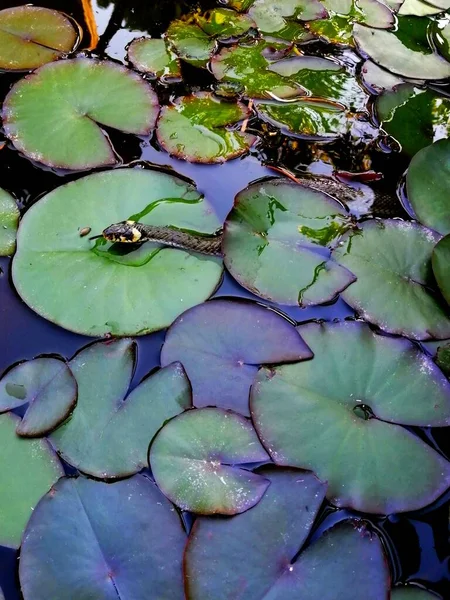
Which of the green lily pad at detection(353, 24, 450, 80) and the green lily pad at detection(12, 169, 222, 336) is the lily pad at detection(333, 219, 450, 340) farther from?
the green lily pad at detection(353, 24, 450, 80)

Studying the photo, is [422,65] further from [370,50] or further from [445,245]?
[445,245]

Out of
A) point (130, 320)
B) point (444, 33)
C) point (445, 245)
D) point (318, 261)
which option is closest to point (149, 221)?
point (130, 320)

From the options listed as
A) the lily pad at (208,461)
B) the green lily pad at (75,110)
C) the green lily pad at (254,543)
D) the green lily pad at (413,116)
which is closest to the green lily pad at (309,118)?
the green lily pad at (413,116)

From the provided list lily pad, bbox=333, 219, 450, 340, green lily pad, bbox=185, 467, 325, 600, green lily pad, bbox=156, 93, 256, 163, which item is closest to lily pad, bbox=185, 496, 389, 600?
green lily pad, bbox=185, 467, 325, 600

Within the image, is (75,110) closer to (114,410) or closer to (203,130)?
(203,130)

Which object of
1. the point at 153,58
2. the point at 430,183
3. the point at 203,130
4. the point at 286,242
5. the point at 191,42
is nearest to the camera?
the point at 286,242

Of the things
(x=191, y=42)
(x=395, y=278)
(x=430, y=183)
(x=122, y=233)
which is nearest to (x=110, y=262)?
(x=122, y=233)

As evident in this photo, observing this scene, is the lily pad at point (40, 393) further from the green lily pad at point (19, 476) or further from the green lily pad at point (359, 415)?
the green lily pad at point (359, 415)
